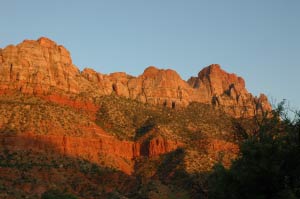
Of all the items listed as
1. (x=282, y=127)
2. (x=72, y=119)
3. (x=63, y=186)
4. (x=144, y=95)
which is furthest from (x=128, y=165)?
(x=282, y=127)

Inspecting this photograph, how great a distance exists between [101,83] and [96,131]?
3013 cm

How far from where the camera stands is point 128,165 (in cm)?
12444

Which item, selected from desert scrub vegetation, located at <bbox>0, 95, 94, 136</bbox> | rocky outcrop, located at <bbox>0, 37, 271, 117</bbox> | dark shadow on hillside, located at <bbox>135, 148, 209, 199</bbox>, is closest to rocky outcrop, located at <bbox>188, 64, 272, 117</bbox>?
rocky outcrop, located at <bbox>0, 37, 271, 117</bbox>

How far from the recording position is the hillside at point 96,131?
10141 cm

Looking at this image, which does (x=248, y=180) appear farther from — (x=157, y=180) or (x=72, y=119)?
(x=72, y=119)

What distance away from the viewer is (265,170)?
96.2 feet

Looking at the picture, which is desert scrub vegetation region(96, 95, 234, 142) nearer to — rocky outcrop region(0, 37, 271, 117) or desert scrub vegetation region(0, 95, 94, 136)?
rocky outcrop region(0, 37, 271, 117)

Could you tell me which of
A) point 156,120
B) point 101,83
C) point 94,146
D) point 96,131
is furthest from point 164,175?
point 101,83

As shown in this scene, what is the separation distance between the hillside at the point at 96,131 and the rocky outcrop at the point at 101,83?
29cm

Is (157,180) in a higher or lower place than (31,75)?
lower

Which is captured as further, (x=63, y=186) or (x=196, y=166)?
(x=196, y=166)

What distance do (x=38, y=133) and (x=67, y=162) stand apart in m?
9.07

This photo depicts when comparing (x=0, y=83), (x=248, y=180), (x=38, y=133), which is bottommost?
(x=248, y=180)

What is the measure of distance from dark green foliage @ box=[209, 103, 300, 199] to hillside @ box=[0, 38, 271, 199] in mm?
56143
